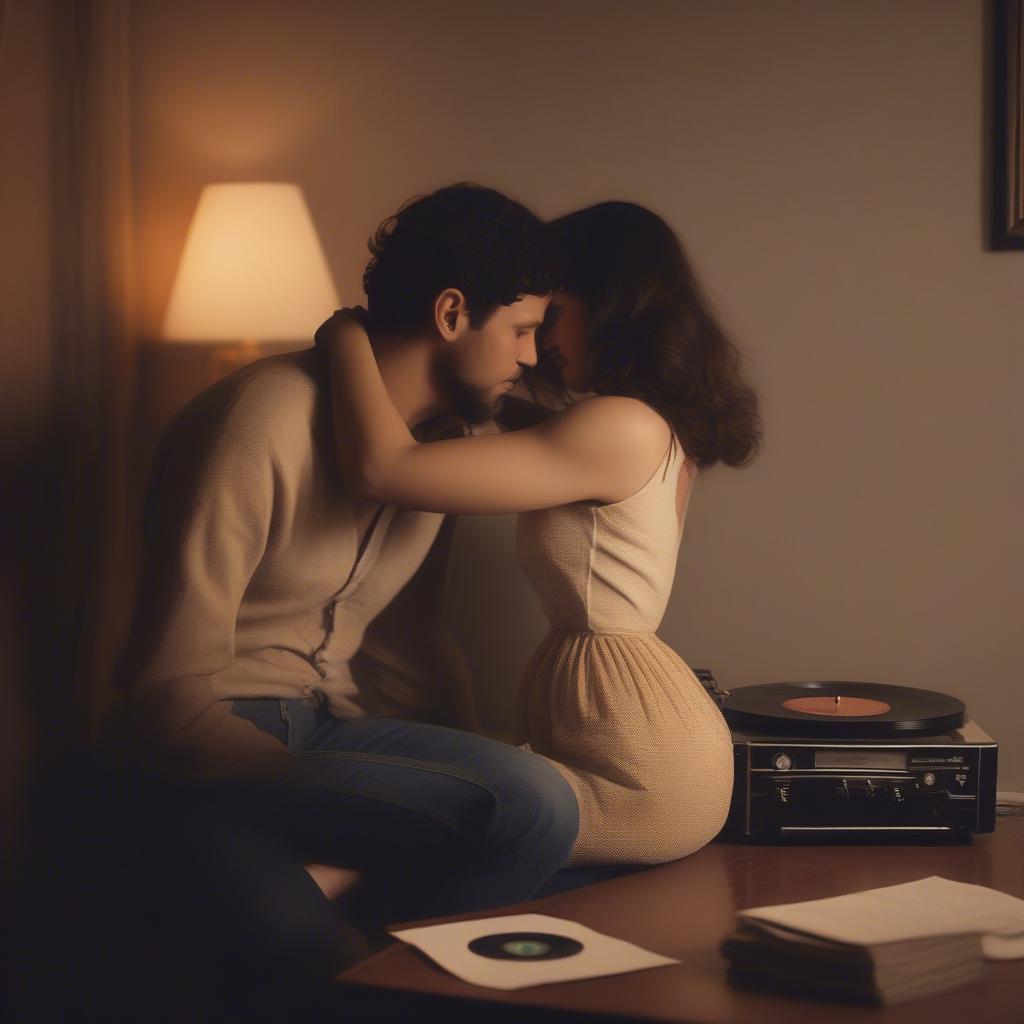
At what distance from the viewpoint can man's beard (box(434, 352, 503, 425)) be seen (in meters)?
1.61

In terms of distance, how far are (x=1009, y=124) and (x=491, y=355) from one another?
0.93 meters

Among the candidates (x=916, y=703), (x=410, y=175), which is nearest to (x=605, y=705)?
(x=916, y=703)

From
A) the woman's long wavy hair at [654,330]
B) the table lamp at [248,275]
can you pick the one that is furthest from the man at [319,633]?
the table lamp at [248,275]

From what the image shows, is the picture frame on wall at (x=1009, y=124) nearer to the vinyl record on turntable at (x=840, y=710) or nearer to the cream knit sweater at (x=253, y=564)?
the vinyl record on turntable at (x=840, y=710)

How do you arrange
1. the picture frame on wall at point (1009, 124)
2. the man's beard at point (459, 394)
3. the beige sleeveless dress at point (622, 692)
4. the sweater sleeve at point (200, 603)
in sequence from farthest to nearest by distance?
the picture frame on wall at point (1009, 124) → the man's beard at point (459, 394) → the beige sleeveless dress at point (622, 692) → the sweater sleeve at point (200, 603)

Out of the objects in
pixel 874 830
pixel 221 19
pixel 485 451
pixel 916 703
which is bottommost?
pixel 874 830

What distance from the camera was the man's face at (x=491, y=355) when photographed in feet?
5.19

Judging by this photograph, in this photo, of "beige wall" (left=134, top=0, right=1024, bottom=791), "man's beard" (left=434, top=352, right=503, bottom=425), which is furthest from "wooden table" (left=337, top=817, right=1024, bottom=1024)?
"man's beard" (left=434, top=352, right=503, bottom=425)

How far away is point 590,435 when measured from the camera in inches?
59.8

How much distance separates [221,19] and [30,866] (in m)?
1.45

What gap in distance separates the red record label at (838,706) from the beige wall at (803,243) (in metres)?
0.25

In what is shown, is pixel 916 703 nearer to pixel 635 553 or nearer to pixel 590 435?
pixel 635 553

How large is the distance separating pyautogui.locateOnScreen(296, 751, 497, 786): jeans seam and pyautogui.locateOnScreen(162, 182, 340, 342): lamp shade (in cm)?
84

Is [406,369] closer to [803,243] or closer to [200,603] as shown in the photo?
[200,603]
